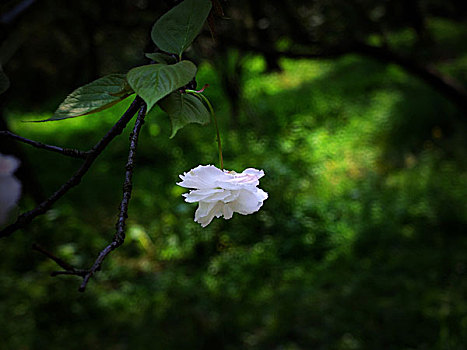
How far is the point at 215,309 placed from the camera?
1.86 metres

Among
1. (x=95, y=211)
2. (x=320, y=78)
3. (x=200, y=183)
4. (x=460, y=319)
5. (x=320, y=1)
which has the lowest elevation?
(x=320, y=78)

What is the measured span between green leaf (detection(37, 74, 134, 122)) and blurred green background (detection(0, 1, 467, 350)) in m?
1.12

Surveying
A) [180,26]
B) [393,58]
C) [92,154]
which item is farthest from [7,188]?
[393,58]

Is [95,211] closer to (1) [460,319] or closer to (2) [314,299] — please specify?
(2) [314,299]

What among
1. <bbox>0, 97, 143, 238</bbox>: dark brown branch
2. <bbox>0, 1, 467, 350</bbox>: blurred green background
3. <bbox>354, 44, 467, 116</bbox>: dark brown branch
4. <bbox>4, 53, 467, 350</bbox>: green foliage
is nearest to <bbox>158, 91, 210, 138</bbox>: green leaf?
<bbox>0, 97, 143, 238</bbox>: dark brown branch

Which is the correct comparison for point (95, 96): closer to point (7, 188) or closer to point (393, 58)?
point (7, 188)

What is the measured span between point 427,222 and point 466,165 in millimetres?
598

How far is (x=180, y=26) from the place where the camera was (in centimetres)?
35

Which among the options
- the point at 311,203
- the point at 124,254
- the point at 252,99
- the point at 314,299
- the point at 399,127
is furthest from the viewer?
the point at 252,99

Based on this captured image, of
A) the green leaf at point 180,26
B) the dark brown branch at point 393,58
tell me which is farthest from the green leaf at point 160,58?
the dark brown branch at point 393,58

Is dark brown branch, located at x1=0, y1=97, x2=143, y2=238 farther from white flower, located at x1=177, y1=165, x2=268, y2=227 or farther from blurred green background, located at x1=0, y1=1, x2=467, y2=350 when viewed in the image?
blurred green background, located at x1=0, y1=1, x2=467, y2=350

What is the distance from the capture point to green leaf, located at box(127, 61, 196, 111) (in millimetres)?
297

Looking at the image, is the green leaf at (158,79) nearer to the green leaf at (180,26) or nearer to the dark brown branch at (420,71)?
the green leaf at (180,26)

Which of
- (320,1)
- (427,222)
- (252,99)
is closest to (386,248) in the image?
(427,222)
